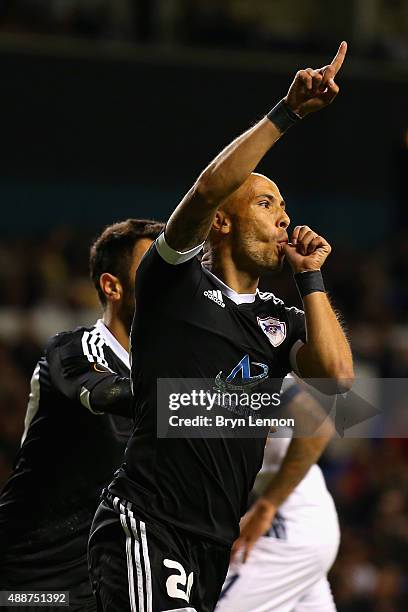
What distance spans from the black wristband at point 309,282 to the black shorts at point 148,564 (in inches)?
35.2

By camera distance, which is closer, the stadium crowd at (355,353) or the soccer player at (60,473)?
the soccer player at (60,473)

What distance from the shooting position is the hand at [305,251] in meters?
3.92

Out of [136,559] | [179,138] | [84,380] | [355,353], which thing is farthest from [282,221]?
[179,138]

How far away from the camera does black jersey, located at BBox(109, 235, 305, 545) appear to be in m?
3.85

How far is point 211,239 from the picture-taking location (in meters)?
4.18

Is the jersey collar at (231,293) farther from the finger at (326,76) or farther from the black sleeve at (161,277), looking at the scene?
the finger at (326,76)

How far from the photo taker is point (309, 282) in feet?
12.8

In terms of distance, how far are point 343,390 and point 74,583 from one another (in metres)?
1.48

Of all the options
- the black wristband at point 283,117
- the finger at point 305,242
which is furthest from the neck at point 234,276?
the black wristband at point 283,117

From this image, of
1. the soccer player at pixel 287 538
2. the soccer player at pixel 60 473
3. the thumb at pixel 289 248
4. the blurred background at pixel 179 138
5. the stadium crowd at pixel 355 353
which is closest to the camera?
the thumb at pixel 289 248

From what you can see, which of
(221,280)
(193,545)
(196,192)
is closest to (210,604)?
(193,545)

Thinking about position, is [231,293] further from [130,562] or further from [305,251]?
[130,562]

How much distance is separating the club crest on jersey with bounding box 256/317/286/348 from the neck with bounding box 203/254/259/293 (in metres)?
0.13

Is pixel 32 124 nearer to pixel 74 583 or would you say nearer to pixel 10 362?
pixel 10 362
